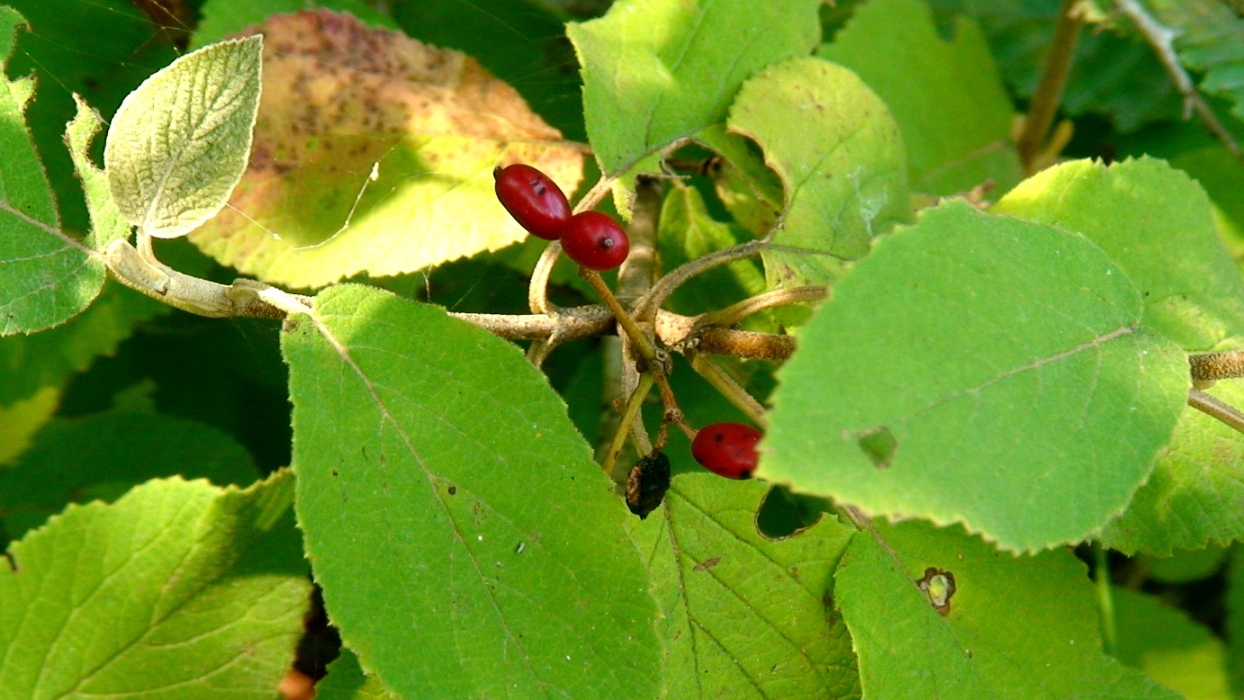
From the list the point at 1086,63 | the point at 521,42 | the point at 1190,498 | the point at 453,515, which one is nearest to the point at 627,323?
the point at 453,515

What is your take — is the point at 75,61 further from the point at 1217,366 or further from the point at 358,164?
the point at 1217,366

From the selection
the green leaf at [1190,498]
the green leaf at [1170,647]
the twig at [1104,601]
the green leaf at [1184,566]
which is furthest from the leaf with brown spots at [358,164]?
the green leaf at [1184,566]

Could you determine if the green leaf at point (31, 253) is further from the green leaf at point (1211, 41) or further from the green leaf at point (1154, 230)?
the green leaf at point (1211, 41)

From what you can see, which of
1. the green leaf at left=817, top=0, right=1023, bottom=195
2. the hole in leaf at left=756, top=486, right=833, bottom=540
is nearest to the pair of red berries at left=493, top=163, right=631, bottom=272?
the hole in leaf at left=756, top=486, right=833, bottom=540

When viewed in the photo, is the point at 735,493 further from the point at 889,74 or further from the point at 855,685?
the point at 889,74

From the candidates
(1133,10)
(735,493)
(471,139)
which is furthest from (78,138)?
(1133,10)

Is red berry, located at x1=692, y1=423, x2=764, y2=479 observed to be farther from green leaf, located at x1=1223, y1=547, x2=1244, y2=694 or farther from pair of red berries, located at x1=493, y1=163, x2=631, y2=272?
green leaf, located at x1=1223, y1=547, x2=1244, y2=694
